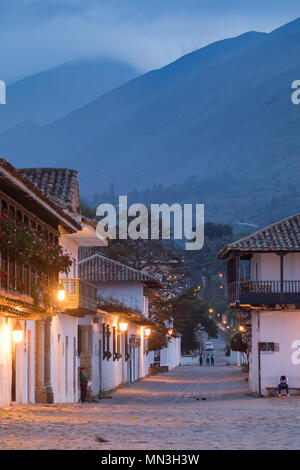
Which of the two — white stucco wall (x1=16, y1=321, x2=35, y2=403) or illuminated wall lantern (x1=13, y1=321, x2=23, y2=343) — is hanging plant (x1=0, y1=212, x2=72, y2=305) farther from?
white stucco wall (x1=16, y1=321, x2=35, y2=403)

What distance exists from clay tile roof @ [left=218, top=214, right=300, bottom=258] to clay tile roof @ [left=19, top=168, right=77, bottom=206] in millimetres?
7818

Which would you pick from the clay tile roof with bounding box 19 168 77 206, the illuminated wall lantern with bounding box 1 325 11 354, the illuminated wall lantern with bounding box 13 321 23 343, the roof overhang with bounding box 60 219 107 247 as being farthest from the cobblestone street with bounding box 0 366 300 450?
the clay tile roof with bounding box 19 168 77 206

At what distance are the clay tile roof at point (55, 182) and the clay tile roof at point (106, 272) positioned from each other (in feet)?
67.6

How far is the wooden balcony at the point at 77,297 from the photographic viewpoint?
3167 centimetres

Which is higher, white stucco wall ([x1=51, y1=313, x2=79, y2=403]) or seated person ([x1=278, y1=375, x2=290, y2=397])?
white stucco wall ([x1=51, y1=313, x2=79, y2=403])

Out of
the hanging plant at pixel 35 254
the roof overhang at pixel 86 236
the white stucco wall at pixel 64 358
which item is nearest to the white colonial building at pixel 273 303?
the roof overhang at pixel 86 236

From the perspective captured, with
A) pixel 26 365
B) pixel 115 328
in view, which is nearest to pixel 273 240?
pixel 115 328

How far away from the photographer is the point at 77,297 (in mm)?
31656

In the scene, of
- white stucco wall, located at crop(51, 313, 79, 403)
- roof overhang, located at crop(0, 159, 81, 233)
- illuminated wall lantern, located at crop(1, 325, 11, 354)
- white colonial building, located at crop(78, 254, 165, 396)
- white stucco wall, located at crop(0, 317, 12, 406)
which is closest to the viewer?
roof overhang, located at crop(0, 159, 81, 233)

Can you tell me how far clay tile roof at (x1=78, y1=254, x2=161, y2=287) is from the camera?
191ft

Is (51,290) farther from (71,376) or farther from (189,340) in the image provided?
(189,340)

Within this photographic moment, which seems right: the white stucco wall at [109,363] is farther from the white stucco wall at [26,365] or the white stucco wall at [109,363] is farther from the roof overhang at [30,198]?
the roof overhang at [30,198]
